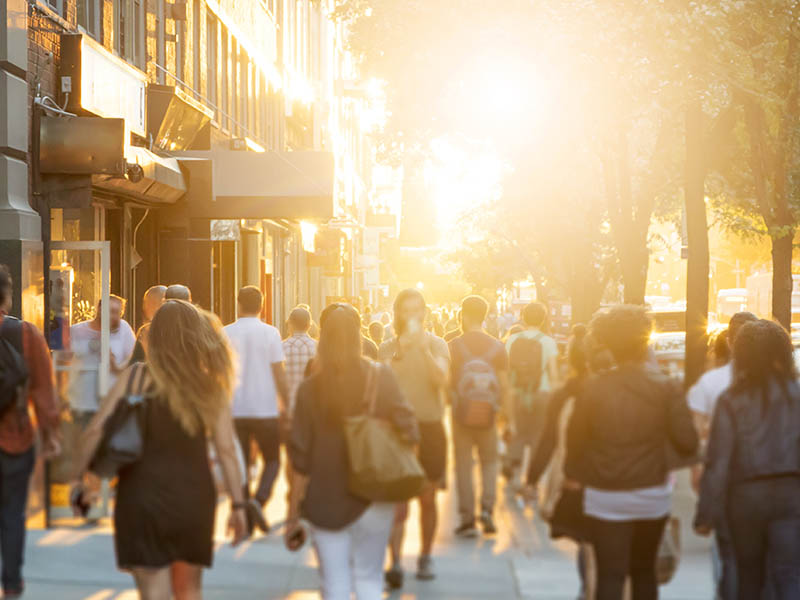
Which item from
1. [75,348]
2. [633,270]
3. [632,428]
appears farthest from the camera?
[633,270]

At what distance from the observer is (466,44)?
2367cm

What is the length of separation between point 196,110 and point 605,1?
7.84m

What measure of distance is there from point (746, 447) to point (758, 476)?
0.14 metres

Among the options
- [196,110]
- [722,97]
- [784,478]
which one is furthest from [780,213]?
[784,478]

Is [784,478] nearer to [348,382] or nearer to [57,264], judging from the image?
[348,382]

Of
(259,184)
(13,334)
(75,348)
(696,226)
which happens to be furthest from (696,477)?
(259,184)

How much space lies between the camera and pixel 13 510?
6090 mm

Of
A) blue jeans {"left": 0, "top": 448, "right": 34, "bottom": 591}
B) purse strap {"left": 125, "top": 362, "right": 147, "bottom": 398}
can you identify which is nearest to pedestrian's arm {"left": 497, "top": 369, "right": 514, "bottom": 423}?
purse strap {"left": 125, "top": 362, "right": 147, "bottom": 398}

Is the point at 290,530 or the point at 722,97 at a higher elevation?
the point at 722,97

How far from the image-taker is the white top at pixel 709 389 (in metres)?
6.20

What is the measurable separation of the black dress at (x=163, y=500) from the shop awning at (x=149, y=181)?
1134 centimetres

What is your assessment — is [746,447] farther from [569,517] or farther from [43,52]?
[43,52]

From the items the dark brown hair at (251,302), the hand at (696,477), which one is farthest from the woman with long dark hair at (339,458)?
the dark brown hair at (251,302)

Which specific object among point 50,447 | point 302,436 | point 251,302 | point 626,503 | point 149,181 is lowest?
point 626,503
